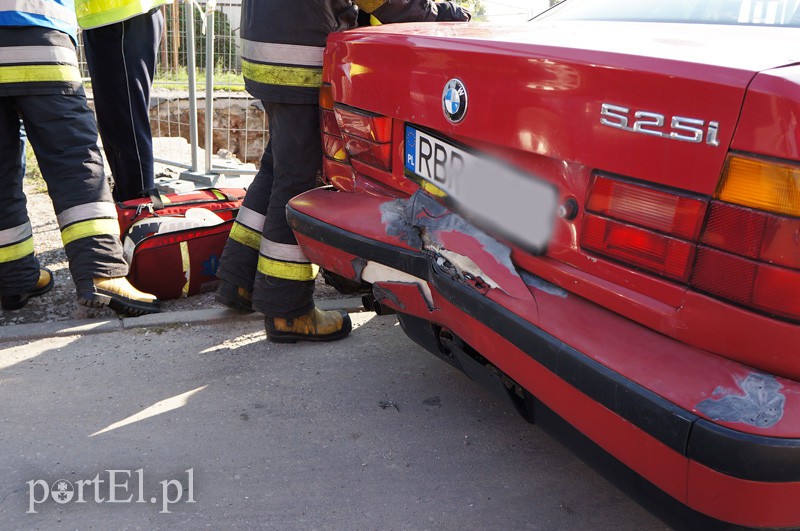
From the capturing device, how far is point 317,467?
2.41 m

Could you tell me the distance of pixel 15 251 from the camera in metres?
3.50

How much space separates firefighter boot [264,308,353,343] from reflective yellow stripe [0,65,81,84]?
1.43 m

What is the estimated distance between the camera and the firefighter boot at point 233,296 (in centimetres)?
349

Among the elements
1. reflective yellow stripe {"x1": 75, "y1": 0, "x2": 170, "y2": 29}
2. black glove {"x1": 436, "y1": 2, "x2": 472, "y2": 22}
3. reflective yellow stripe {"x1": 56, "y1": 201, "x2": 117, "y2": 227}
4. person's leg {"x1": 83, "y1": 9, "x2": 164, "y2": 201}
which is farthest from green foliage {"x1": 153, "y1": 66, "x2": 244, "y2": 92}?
black glove {"x1": 436, "y1": 2, "x2": 472, "y2": 22}

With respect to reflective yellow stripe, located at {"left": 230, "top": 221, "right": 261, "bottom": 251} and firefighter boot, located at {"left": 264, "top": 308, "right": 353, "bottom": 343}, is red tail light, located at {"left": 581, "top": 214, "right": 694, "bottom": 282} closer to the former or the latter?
firefighter boot, located at {"left": 264, "top": 308, "right": 353, "bottom": 343}

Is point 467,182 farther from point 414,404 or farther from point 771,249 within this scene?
point 414,404

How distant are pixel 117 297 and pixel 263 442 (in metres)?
1.30

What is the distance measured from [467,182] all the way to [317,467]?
1.08 m

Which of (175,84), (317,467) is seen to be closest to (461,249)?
(317,467)

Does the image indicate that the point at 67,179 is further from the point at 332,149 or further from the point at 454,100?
the point at 454,100

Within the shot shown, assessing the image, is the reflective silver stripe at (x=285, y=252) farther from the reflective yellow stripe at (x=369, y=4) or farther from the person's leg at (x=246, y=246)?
the reflective yellow stripe at (x=369, y=4)

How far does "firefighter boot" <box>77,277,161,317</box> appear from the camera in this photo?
335 cm

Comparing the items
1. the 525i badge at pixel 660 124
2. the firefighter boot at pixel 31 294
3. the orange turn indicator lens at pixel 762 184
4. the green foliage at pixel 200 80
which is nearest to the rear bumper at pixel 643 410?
the orange turn indicator lens at pixel 762 184

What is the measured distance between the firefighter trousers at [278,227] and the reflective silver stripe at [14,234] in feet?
3.17
